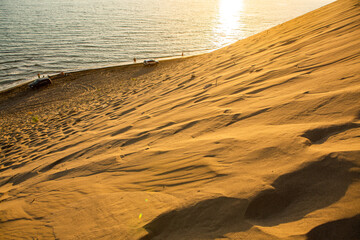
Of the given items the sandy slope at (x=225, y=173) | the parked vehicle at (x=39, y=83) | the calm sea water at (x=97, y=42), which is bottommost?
the sandy slope at (x=225, y=173)

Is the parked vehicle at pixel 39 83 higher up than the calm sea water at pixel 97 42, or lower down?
lower down

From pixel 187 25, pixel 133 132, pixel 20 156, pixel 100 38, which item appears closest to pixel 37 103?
pixel 20 156

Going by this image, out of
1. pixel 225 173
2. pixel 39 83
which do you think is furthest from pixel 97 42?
pixel 225 173

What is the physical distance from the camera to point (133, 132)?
9.29 ft

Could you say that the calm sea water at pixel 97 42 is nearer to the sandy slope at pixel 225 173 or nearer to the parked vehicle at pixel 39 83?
the parked vehicle at pixel 39 83

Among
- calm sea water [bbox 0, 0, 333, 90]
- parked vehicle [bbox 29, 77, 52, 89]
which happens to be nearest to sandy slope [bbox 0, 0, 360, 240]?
parked vehicle [bbox 29, 77, 52, 89]

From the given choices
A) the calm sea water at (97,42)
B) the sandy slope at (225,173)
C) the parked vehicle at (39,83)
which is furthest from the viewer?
the calm sea water at (97,42)

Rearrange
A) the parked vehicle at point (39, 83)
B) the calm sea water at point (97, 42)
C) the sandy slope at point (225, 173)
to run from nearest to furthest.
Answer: the sandy slope at point (225, 173) → the parked vehicle at point (39, 83) → the calm sea water at point (97, 42)

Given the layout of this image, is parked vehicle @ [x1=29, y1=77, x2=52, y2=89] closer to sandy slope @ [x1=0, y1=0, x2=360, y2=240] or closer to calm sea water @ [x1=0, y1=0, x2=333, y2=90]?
calm sea water @ [x1=0, y1=0, x2=333, y2=90]

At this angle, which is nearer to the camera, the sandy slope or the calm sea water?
the sandy slope

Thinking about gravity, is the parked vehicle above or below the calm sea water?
below

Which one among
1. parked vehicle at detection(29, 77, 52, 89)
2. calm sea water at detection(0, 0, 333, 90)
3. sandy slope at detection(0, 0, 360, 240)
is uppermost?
calm sea water at detection(0, 0, 333, 90)

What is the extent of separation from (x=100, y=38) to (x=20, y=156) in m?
28.2

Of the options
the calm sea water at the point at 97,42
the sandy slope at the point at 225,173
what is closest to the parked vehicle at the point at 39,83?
the calm sea water at the point at 97,42
